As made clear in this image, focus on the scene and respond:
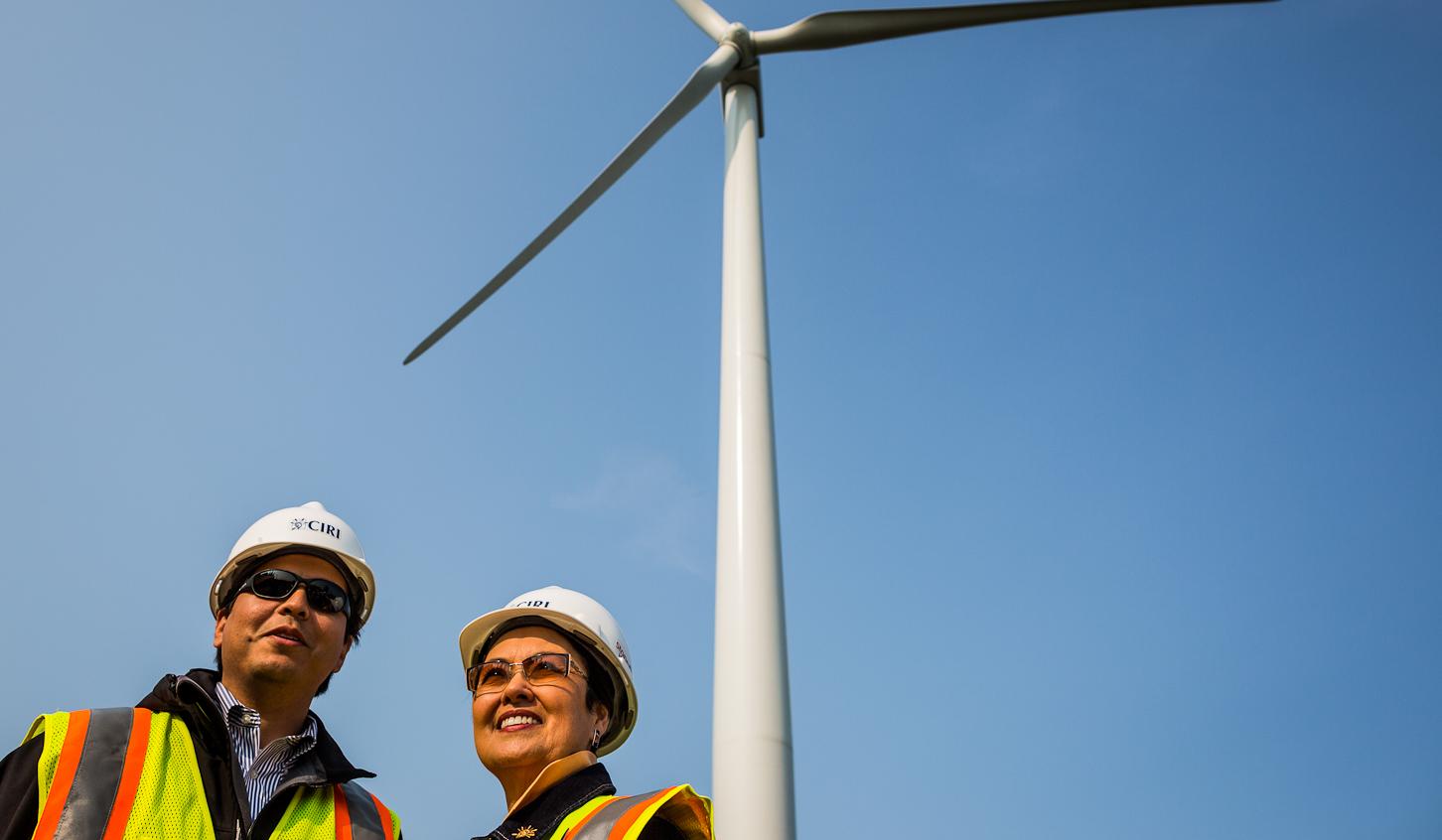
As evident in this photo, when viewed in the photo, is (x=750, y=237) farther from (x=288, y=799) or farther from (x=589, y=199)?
(x=288, y=799)

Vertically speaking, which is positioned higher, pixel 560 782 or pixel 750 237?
pixel 750 237

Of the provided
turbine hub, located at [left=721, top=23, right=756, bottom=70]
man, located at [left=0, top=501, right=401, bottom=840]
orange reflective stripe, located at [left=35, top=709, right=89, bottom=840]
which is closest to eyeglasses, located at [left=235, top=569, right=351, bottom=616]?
man, located at [left=0, top=501, right=401, bottom=840]

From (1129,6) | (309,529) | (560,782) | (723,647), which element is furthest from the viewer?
(1129,6)

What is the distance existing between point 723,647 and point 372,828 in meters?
2.69

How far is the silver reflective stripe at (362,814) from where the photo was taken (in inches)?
281

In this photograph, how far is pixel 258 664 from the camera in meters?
7.24

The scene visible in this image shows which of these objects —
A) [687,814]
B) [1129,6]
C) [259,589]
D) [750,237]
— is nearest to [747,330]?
[750,237]

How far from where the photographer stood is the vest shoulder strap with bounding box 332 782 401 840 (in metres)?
7.07

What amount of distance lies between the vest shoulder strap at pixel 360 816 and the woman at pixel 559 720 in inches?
27.4

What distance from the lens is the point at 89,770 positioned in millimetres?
6129

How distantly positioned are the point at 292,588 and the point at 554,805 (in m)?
2.25

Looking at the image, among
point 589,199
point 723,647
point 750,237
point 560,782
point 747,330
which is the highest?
point 589,199

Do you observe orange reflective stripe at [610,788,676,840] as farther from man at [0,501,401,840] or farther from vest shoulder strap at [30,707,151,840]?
vest shoulder strap at [30,707,151,840]

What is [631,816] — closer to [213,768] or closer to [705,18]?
[213,768]
